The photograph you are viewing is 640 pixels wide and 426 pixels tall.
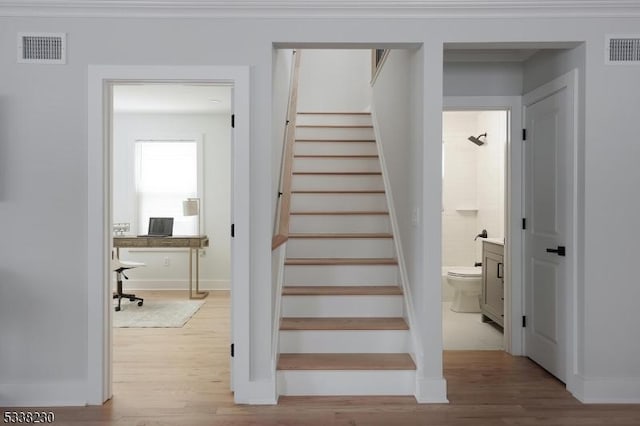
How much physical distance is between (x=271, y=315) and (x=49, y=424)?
1387 millimetres

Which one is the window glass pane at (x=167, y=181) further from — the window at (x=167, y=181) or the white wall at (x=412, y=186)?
the white wall at (x=412, y=186)

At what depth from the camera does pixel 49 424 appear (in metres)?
2.91

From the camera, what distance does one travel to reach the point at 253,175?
10.6ft

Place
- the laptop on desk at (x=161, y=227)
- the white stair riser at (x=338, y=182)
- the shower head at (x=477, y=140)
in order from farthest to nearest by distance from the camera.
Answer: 1. the laptop on desk at (x=161, y=227)
2. the shower head at (x=477, y=140)
3. the white stair riser at (x=338, y=182)

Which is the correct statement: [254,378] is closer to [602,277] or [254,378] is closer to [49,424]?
[49,424]

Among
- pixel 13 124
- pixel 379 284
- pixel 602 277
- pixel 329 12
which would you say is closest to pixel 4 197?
pixel 13 124

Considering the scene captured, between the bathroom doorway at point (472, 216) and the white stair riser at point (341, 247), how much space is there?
3.91 feet

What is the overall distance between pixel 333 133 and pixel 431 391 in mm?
3445

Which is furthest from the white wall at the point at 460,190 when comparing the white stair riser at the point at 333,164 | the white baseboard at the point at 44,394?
the white baseboard at the point at 44,394

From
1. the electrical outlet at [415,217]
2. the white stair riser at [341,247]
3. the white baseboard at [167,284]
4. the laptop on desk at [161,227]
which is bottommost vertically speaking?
the white baseboard at [167,284]

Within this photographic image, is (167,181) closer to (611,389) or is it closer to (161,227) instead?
(161,227)

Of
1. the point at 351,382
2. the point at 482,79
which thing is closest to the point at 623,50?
the point at 482,79

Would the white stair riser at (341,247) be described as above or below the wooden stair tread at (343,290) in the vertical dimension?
above

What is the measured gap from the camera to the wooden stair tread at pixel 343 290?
3883mm
